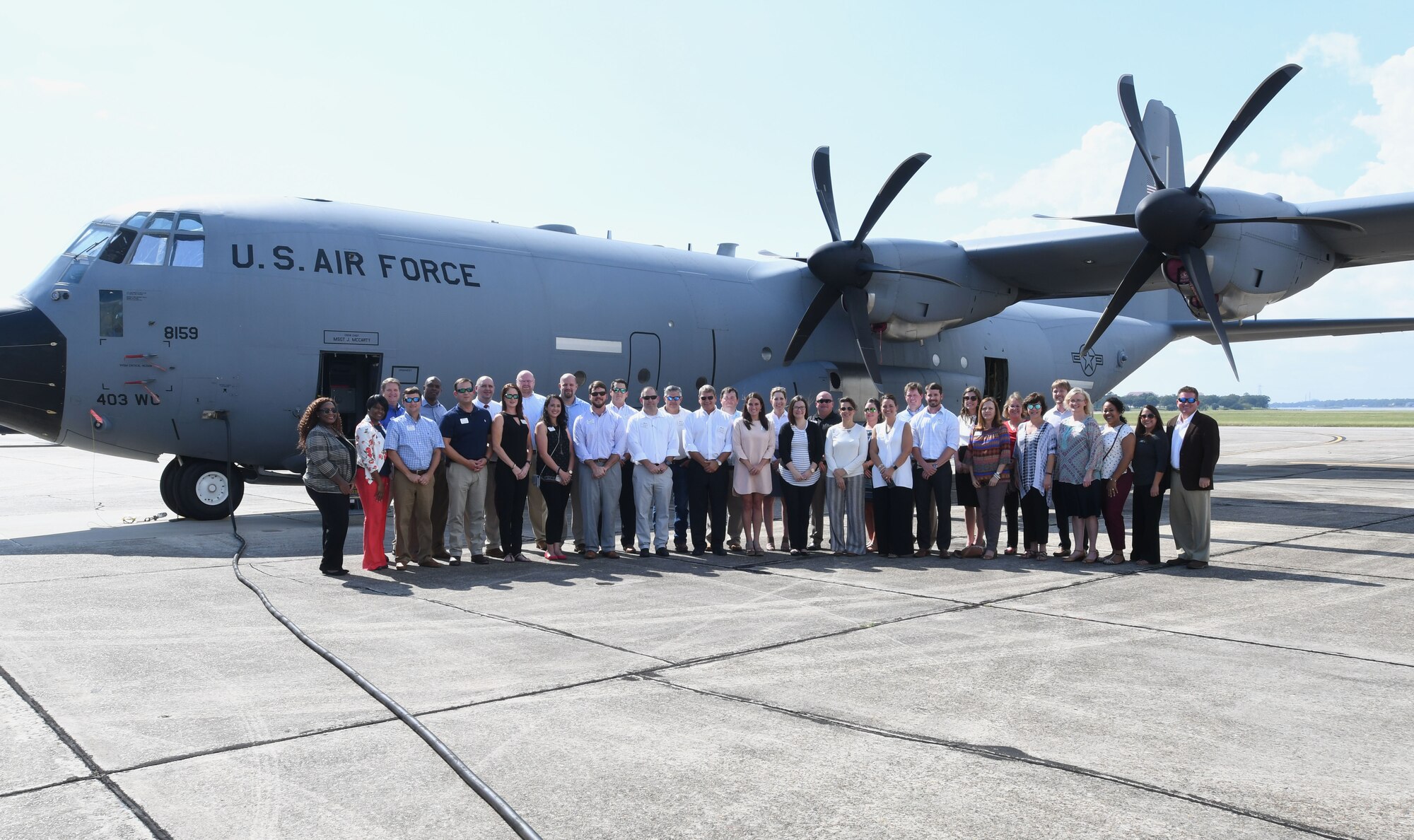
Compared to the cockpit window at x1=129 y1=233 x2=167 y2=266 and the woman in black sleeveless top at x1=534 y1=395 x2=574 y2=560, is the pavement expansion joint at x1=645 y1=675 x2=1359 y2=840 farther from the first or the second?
the cockpit window at x1=129 y1=233 x2=167 y2=266

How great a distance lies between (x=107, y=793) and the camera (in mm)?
3742

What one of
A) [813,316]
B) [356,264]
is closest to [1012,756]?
[356,264]

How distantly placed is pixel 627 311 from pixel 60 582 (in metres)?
8.14

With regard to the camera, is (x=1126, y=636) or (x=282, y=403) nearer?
(x=1126, y=636)

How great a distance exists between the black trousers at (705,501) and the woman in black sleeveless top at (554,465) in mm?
1276

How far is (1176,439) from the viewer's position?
9.23 meters

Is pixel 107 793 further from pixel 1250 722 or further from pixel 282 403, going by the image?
pixel 282 403

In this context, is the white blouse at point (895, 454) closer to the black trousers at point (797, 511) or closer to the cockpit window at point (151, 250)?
the black trousers at point (797, 511)

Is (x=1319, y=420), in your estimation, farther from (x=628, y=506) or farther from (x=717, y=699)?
(x=717, y=699)

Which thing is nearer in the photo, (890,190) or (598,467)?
(598,467)

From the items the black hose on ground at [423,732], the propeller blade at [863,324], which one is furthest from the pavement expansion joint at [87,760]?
the propeller blade at [863,324]

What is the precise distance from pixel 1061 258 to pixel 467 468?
35.7 feet

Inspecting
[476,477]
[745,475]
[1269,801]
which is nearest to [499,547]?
[476,477]

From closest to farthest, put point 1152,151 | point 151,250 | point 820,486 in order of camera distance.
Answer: point 820,486 < point 151,250 < point 1152,151
